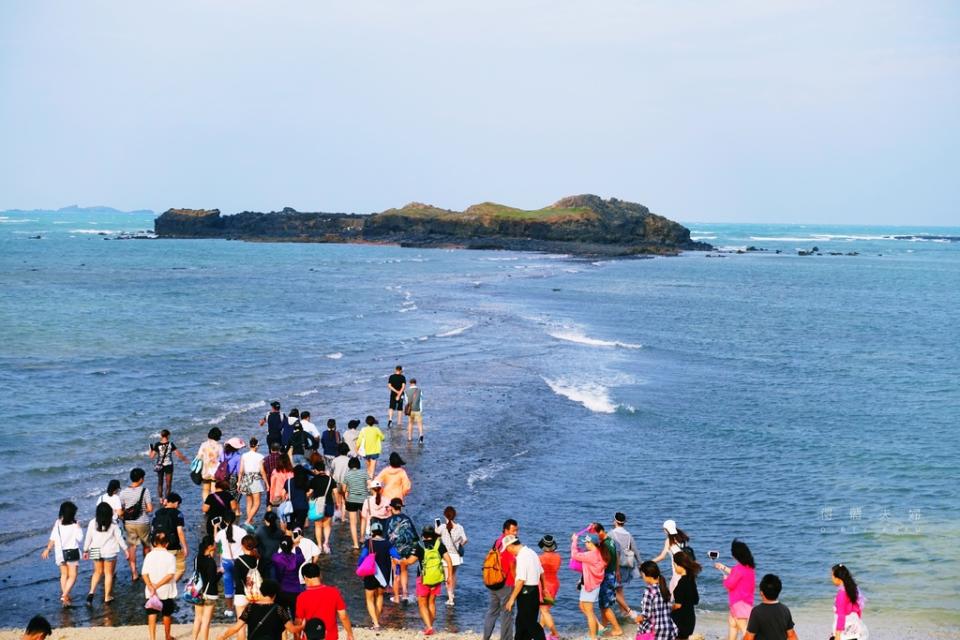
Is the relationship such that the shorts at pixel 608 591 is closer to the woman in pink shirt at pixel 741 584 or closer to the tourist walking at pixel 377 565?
the woman in pink shirt at pixel 741 584

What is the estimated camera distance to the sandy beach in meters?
11.3

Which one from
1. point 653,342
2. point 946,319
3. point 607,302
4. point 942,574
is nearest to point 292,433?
point 942,574

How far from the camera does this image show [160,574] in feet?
34.3

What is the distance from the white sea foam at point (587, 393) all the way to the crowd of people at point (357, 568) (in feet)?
40.4

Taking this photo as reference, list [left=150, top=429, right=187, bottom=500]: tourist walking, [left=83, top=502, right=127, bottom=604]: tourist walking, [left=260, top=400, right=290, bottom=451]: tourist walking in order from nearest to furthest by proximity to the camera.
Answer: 1. [left=83, top=502, right=127, bottom=604]: tourist walking
2. [left=150, top=429, right=187, bottom=500]: tourist walking
3. [left=260, top=400, right=290, bottom=451]: tourist walking

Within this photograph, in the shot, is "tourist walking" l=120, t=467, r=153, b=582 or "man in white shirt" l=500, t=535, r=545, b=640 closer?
"man in white shirt" l=500, t=535, r=545, b=640

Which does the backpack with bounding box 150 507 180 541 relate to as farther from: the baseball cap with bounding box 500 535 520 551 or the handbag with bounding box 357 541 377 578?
the baseball cap with bounding box 500 535 520 551

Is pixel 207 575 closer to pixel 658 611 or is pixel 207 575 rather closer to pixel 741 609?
pixel 658 611

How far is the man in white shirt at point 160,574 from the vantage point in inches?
411

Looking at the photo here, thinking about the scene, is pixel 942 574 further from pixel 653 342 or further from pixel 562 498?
pixel 653 342

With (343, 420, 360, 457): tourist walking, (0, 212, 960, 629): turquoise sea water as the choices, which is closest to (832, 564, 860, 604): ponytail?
(0, 212, 960, 629): turquoise sea water

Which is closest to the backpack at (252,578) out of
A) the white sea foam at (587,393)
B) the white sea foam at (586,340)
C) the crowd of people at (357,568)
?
the crowd of people at (357,568)

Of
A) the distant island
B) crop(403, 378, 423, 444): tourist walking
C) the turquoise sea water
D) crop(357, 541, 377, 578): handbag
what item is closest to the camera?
crop(357, 541, 377, 578): handbag

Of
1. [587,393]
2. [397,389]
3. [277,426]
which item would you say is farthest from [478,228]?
[277,426]
